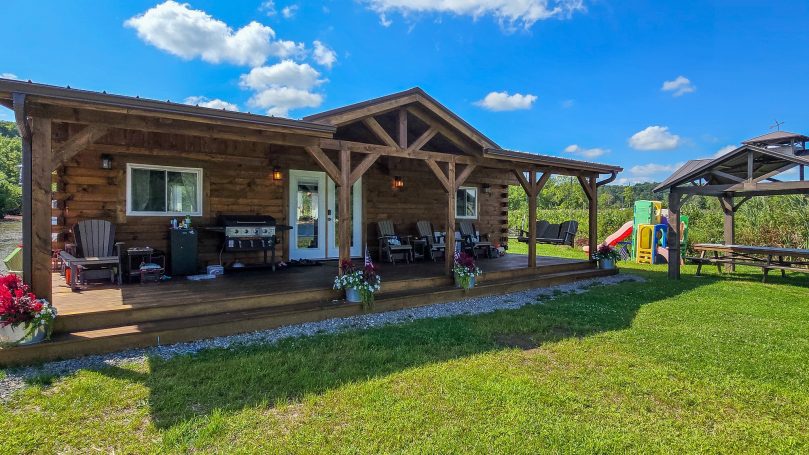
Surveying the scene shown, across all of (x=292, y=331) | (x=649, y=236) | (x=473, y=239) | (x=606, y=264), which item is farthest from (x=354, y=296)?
(x=649, y=236)

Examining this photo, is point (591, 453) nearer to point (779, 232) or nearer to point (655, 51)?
point (779, 232)

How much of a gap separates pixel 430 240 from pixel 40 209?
6473 millimetres

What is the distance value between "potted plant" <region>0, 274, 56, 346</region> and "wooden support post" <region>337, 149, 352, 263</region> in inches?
113

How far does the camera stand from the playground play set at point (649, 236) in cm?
1140

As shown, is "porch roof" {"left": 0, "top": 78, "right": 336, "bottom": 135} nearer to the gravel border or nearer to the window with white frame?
the gravel border

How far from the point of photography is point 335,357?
11.8 ft

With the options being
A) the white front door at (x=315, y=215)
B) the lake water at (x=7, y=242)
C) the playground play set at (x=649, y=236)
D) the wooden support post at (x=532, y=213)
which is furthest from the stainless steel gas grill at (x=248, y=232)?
the playground play set at (x=649, y=236)

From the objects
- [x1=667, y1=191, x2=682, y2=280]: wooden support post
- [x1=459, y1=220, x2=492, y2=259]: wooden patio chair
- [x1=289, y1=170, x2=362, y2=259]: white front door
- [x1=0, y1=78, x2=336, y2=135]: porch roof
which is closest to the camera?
[x1=0, y1=78, x2=336, y2=135]: porch roof

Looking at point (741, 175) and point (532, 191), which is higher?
point (741, 175)

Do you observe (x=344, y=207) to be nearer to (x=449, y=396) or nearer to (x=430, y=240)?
(x=449, y=396)

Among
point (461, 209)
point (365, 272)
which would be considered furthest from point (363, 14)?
Result: point (365, 272)

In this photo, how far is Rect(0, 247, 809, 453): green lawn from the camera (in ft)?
7.59

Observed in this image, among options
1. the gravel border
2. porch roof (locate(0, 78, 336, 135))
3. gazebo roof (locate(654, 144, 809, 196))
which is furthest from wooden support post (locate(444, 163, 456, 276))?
gazebo roof (locate(654, 144, 809, 196))

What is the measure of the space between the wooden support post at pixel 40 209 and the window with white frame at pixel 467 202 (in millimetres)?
Answer: 7953
